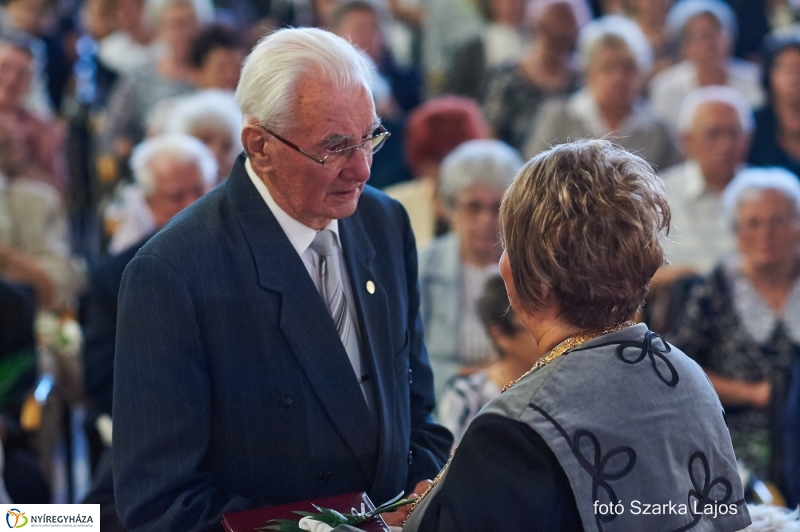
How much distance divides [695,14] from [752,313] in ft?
9.75

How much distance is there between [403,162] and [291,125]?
13.3 ft

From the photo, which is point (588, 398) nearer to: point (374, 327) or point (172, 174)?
point (374, 327)

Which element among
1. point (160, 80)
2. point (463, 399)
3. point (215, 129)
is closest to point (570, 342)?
point (463, 399)

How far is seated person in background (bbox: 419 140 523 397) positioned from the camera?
4.43 m

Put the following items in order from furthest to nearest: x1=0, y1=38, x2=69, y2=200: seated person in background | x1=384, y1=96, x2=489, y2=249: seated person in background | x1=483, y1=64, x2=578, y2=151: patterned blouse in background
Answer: x1=483, y1=64, x2=578, y2=151: patterned blouse in background
x1=0, y1=38, x2=69, y2=200: seated person in background
x1=384, y1=96, x2=489, y2=249: seated person in background

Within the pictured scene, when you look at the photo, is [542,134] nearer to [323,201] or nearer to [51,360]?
[51,360]

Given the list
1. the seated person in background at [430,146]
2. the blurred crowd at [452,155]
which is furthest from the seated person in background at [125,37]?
the seated person in background at [430,146]

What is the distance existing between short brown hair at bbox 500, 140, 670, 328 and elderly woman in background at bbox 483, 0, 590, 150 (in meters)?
4.62

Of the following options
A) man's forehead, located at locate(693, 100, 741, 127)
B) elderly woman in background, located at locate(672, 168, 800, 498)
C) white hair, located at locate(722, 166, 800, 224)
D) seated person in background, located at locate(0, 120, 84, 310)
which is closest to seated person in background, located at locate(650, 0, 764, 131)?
man's forehead, located at locate(693, 100, 741, 127)

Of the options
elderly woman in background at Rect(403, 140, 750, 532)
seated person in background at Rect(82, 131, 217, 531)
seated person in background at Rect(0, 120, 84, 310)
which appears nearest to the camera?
elderly woman in background at Rect(403, 140, 750, 532)

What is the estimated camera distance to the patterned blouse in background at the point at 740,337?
4.26 meters

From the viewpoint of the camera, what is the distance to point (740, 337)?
4297 mm

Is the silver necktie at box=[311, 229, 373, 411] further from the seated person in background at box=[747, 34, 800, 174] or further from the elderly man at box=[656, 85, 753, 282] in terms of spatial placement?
the seated person in background at box=[747, 34, 800, 174]

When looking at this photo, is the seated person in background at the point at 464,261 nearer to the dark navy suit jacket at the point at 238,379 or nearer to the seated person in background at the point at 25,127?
the dark navy suit jacket at the point at 238,379
